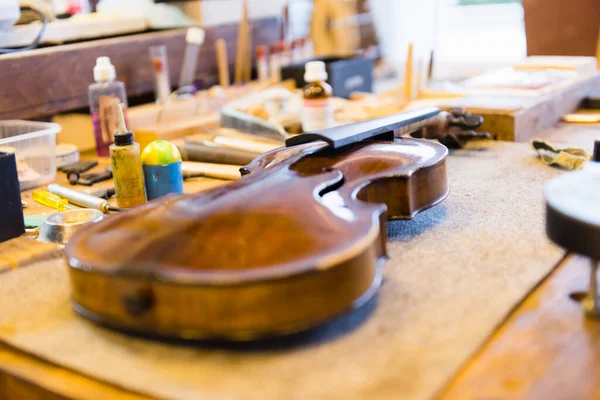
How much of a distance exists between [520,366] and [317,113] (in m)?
1.12

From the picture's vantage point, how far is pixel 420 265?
1.00m

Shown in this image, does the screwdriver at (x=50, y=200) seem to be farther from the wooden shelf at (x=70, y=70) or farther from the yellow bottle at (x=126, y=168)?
the wooden shelf at (x=70, y=70)

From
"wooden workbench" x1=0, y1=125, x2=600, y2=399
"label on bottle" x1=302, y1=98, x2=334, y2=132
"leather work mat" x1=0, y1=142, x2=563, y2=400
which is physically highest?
"label on bottle" x1=302, y1=98, x2=334, y2=132

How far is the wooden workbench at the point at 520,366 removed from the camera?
702 mm

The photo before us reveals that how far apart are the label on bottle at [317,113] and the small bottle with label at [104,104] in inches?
19.8

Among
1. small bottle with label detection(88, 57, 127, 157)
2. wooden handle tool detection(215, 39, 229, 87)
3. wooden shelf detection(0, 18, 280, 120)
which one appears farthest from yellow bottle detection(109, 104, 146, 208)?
wooden handle tool detection(215, 39, 229, 87)

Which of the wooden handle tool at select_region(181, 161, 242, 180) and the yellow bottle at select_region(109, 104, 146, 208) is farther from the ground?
the yellow bottle at select_region(109, 104, 146, 208)

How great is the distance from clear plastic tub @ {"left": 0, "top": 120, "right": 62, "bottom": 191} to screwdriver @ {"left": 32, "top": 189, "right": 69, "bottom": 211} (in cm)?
12

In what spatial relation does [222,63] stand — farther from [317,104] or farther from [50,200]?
[50,200]

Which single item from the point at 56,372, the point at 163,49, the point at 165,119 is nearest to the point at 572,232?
the point at 56,372

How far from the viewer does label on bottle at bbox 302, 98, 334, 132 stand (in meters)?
1.76

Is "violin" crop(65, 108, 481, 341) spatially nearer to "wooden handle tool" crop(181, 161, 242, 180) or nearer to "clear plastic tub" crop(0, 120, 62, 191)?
"wooden handle tool" crop(181, 161, 242, 180)

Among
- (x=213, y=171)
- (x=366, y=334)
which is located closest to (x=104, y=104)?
(x=213, y=171)

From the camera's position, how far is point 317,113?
5.79 feet
